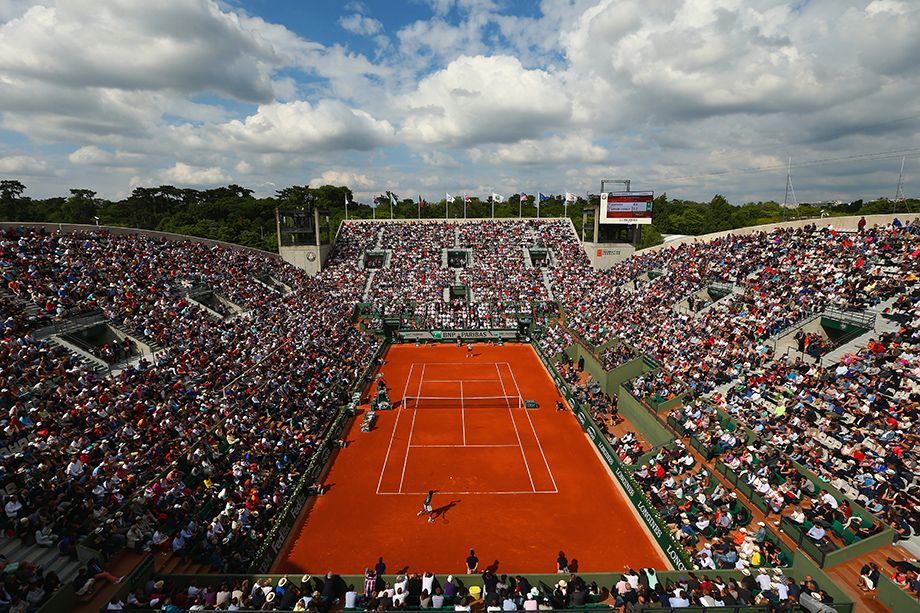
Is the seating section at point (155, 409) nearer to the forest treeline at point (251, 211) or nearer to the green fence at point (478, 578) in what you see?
the green fence at point (478, 578)

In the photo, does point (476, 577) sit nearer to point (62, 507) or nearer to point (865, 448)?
point (62, 507)

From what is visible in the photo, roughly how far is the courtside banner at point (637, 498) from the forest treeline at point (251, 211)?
54.3 m

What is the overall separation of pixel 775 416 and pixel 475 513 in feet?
46.5

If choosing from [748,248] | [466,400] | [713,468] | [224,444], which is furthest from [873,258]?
[224,444]

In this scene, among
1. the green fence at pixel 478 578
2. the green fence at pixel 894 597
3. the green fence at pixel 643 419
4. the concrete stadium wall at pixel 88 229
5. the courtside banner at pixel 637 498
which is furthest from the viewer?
the concrete stadium wall at pixel 88 229

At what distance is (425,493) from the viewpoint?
69.8 feet

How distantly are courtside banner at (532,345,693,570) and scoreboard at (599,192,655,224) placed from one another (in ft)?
108

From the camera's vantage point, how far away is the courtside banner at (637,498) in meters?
15.9

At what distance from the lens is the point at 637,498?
19.3 metres

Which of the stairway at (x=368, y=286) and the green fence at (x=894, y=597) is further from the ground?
the stairway at (x=368, y=286)

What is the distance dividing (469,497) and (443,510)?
1.51 m

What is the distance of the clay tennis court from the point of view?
1720cm

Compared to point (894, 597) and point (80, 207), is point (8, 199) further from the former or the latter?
point (894, 597)

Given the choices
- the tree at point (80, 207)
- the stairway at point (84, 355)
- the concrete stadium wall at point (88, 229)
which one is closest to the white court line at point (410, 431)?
the stairway at point (84, 355)
